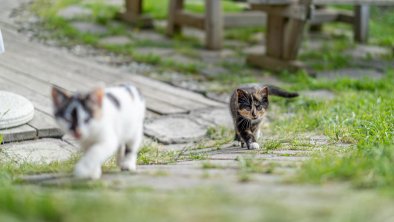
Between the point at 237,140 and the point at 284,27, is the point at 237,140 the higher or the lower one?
the lower one

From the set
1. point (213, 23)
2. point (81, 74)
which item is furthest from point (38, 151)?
point (213, 23)

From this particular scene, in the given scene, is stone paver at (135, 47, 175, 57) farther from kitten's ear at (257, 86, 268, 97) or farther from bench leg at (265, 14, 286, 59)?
kitten's ear at (257, 86, 268, 97)

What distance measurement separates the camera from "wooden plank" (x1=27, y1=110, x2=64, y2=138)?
4691mm

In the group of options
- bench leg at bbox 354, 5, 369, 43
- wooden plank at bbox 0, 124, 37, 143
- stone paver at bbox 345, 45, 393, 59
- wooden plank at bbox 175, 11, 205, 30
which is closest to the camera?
wooden plank at bbox 0, 124, 37, 143

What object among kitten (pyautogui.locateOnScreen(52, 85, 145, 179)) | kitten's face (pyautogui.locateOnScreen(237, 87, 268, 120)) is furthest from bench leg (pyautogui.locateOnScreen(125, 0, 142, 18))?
kitten (pyautogui.locateOnScreen(52, 85, 145, 179))

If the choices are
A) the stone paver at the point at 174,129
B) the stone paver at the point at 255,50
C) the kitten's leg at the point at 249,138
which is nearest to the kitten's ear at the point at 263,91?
the kitten's leg at the point at 249,138

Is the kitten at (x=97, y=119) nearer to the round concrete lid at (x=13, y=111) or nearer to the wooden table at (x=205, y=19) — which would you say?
the round concrete lid at (x=13, y=111)

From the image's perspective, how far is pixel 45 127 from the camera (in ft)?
15.5

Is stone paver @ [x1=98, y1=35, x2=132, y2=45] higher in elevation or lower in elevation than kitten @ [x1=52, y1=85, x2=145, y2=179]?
lower

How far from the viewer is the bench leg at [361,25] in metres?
8.64

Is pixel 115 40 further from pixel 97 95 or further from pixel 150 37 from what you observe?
pixel 97 95

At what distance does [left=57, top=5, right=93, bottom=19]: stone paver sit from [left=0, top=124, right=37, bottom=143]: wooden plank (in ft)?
15.6

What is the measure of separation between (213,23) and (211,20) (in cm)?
4

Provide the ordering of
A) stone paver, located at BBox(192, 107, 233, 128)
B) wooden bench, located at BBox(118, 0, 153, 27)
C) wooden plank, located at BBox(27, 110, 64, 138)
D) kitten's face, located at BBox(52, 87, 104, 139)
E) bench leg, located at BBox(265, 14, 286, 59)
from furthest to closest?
wooden bench, located at BBox(118, 0, 153, 27) → bench leg, located at BBox(265, 14, 286, 59) → stone paver, located at BBox(192, 107, 233, 128) → wooden plank, located at BBox(27, 110, 64, 138) → kitten's face, located at BBox(52, 87, 104, 139)
